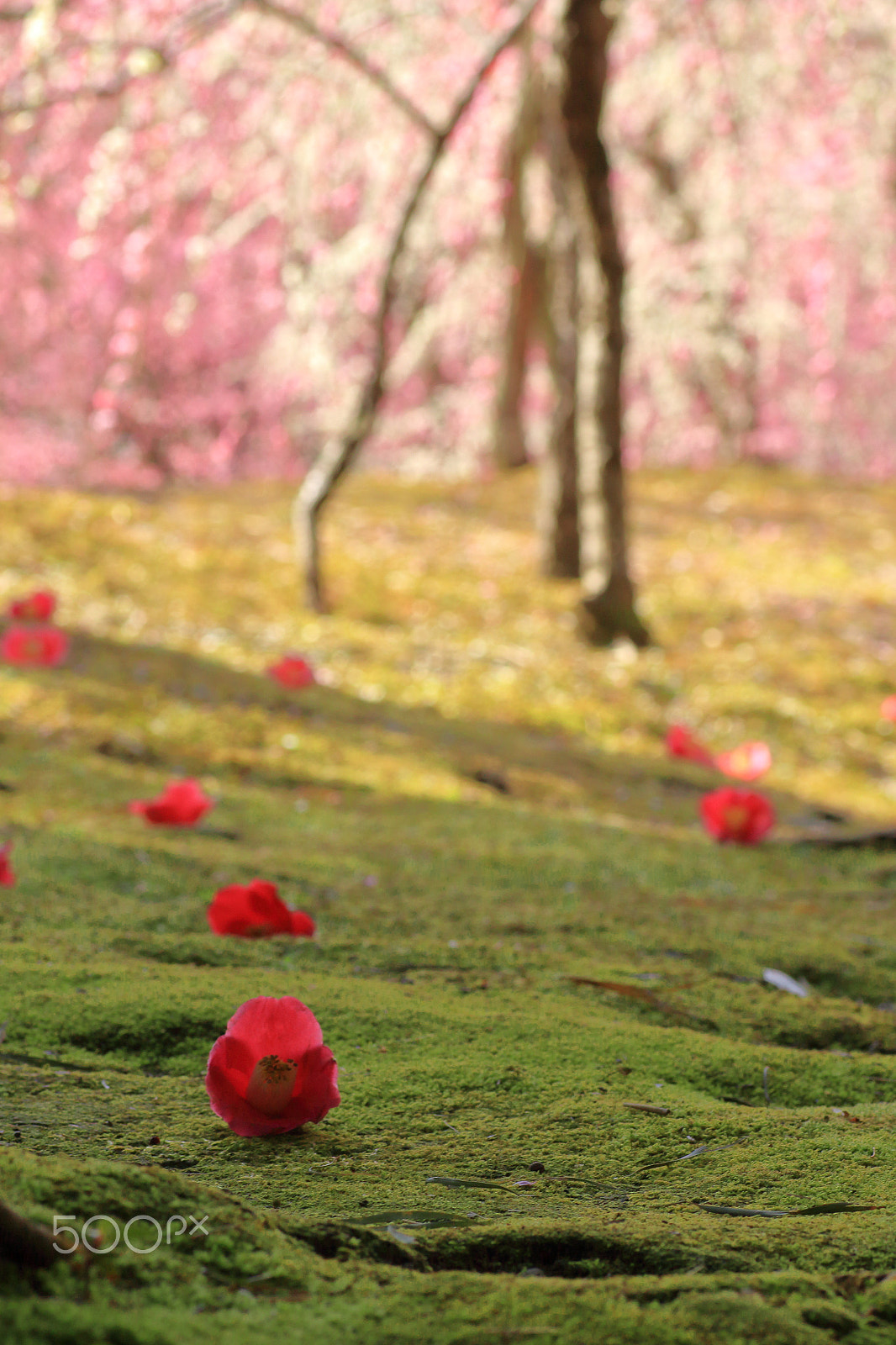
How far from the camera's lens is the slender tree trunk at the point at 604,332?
753 cm

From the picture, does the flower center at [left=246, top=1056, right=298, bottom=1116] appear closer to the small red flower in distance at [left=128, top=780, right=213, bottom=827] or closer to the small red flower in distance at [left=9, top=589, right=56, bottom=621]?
the small red flower in distance at [left=128, top=780, right=213, bottom=827]

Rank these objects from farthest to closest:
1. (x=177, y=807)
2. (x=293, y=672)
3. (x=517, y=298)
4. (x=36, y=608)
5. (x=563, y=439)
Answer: (x=517, y=298)
(x=563, y=439)
(x=36, y=608)
(x=293, y=672)
(x=177, y=807)

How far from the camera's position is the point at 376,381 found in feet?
25.8

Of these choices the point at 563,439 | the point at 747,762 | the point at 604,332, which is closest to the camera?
the point at 747,762

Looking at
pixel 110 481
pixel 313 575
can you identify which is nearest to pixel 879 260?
pixel 313 575

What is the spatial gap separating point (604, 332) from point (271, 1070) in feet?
23.7

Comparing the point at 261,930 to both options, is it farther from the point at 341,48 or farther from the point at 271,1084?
the point at 341,48

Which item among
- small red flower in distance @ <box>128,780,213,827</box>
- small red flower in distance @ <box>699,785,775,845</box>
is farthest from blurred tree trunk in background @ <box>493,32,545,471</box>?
small red flower in distance @ <box>128,780,213,827</box>

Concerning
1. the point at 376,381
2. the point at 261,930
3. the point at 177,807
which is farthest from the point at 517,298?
the point at 261,930

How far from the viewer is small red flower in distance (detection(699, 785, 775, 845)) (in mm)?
4117

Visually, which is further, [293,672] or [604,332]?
[604,332]

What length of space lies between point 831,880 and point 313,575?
5.16m

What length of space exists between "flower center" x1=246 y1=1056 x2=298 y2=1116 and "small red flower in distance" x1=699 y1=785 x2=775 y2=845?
273cm

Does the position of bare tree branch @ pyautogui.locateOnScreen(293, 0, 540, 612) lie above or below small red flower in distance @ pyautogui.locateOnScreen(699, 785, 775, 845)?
above
